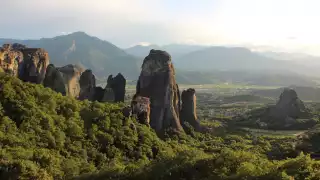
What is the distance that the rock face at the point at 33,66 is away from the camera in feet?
242

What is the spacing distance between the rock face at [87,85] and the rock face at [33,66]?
382 inches

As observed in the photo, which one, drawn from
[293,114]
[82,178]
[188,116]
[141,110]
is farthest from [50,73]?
[293,114]

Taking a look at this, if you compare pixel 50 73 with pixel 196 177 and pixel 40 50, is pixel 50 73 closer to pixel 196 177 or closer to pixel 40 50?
pixel 40 50

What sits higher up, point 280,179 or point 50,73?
point 50,73

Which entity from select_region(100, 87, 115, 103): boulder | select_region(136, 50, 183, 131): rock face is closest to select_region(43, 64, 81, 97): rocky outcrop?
select_region(100, 87, 115, 103): boulder

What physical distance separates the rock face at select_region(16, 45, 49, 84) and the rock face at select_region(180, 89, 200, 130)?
2899cm

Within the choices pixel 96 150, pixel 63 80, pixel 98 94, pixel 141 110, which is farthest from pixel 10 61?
pixel 96 150

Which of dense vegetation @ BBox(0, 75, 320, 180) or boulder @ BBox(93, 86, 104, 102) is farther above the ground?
boulder @ BBox(93, 86, 104, 102)

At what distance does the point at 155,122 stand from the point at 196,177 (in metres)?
39.6

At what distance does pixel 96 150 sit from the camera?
47.7m

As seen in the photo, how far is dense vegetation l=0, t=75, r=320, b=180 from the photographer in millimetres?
27922

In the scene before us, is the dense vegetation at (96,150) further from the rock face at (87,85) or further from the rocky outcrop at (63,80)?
the rock face at (87,85)

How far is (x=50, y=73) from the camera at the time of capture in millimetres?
75438

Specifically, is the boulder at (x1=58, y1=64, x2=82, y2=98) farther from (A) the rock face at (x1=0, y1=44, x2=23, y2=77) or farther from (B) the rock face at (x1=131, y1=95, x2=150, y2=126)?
(B) the rock face at (x1=131, y1=95, x2=150, y2=126)
